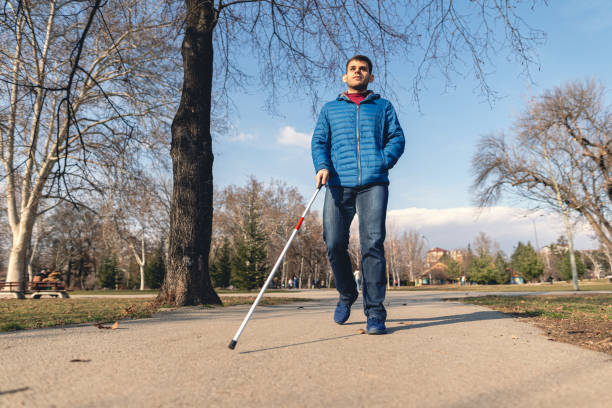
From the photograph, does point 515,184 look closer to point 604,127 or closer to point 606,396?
point 604,127

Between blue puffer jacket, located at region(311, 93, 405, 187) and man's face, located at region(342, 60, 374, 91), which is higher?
man's face, located at region(342, 60, 374, 91)

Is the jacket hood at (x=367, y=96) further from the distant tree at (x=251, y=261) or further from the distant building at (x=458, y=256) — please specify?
the distant building at (x=458, y=256)

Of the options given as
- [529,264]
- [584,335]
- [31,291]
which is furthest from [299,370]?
[529,264]

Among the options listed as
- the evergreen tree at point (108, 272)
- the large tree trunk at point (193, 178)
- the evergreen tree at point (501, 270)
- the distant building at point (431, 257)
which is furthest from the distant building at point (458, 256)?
the large tree trunk at point (193, 178)

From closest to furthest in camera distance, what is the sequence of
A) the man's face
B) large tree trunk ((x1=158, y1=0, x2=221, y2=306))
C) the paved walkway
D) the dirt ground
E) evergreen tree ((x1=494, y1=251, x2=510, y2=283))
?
the paved walkway
the dirt ground
the man's face
large tree trunk ((x1=158, y1=0, x2=221, y2=306))
evergreen tree ((x1=494, y1=251, x2=510, y2=283))

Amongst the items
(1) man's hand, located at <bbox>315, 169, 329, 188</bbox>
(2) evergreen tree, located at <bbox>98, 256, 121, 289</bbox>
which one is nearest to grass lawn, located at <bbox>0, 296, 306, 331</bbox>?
(1) man's hand, located at <bbox>315, 169, 329, 188</bbox>

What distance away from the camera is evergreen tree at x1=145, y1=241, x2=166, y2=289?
4344cm

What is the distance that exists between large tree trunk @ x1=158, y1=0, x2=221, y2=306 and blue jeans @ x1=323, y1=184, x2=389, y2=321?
119 inches

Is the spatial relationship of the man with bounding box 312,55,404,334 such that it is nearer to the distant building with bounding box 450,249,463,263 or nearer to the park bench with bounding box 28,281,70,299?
the park bench with bounding box 28,281,70,299

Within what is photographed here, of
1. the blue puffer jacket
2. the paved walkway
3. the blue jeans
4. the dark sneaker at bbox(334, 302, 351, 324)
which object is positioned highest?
the blue puffer jacket

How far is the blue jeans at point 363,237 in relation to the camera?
3.33 meters

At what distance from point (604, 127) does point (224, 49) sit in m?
19.1

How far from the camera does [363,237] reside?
344 centimetres

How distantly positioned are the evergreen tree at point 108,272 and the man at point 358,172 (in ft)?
164
